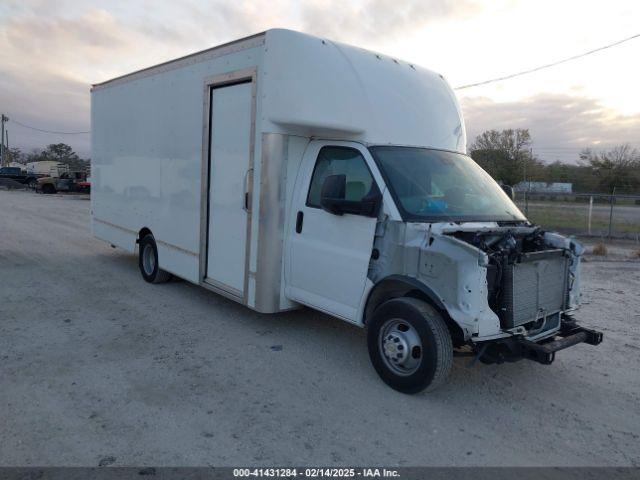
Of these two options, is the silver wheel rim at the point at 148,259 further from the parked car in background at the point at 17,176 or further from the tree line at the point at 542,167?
the parked car in background at the point at 17,176

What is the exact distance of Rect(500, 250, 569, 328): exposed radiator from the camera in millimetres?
4105

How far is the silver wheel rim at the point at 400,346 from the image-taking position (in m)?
4.27

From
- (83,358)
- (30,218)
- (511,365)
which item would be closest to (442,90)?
(511,365)

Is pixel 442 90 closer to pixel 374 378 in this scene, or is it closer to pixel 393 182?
pixel 393 182

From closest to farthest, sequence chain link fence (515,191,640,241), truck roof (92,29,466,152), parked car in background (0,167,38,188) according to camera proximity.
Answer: truck roof (92,29,466,152) → chain link fence (515,191,640,241) → parked car in background (0,167,38,188)

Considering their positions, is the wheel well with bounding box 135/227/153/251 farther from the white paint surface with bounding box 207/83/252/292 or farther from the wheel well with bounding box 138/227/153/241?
the white paint surface with bounding box 207/83/252/292

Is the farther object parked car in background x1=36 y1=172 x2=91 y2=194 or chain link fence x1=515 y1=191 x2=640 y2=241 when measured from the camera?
parked car in background x1=36 y1=172 x2=91 y2=194

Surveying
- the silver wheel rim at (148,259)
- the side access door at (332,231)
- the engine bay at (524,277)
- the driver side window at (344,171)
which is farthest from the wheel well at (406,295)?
the silver wheel rim at (148,259)

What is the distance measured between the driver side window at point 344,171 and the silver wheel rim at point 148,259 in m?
3.73

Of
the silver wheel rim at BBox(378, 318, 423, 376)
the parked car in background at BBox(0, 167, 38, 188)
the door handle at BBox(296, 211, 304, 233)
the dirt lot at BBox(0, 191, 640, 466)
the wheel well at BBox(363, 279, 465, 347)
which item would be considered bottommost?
the dirt lot at BBox(0, 191, 640, 466)

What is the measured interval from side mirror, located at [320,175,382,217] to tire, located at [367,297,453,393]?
2.78 feet

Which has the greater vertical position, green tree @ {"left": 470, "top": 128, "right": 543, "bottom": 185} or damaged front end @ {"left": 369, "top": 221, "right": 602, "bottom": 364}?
green tree @ {"left": 470, "top": 128, "right": 543, "bottom": 185}

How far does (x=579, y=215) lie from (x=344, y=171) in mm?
17860

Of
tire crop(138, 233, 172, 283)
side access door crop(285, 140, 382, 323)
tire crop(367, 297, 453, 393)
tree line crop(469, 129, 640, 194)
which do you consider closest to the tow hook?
tire crop(367, 297, 453, 393)
